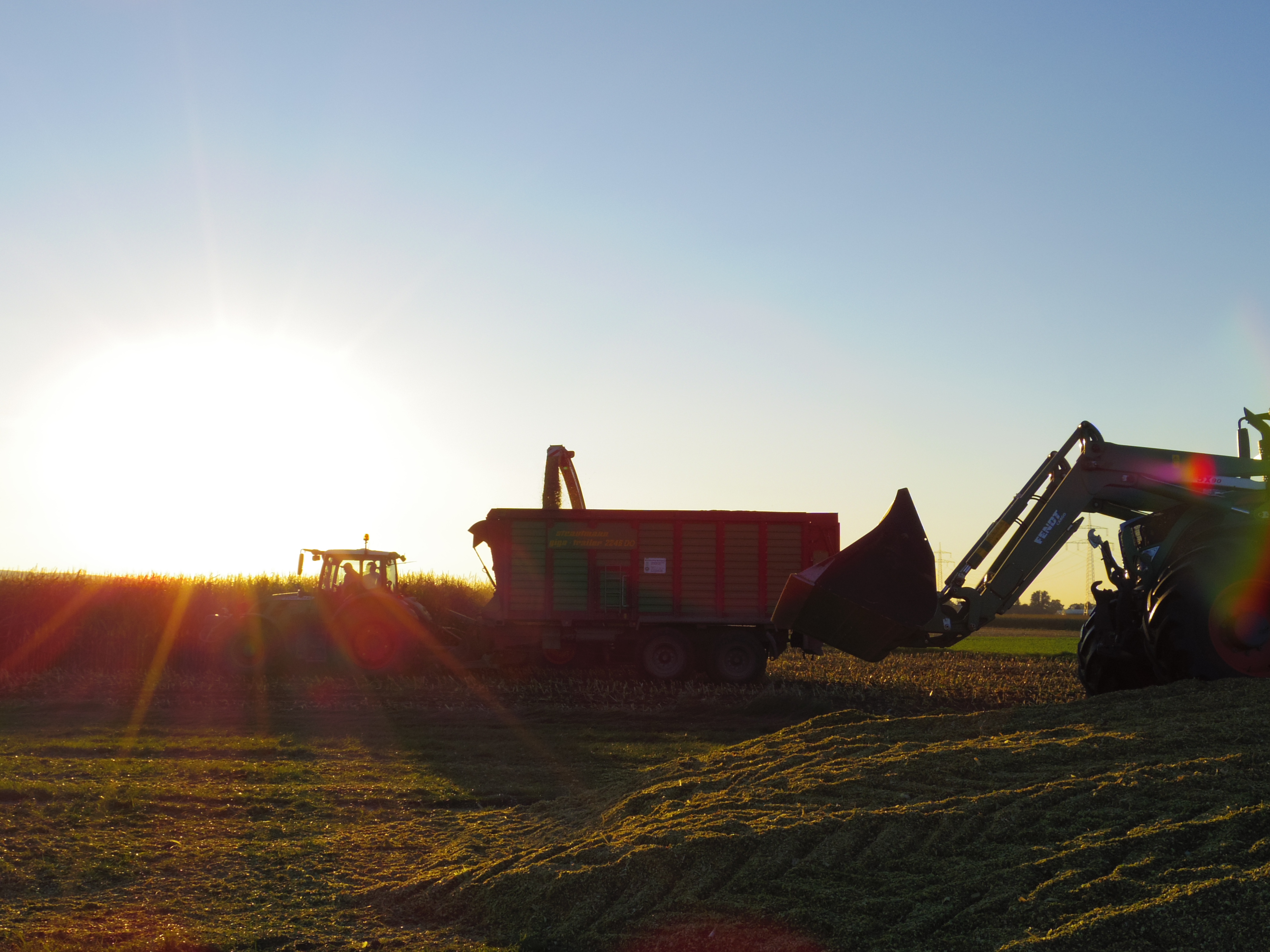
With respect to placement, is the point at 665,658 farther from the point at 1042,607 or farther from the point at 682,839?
the point at 1042,607

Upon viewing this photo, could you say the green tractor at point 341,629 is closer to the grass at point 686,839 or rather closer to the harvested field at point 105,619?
the harvested field at point 105,619

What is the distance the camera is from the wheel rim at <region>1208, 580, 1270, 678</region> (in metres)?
8.99

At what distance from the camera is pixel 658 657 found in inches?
698

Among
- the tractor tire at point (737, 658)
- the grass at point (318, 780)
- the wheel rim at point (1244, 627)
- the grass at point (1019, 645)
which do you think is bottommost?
the grass at point (318, 780)

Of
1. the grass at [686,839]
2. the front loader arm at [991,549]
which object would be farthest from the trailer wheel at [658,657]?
the front loader arm at [991,549]

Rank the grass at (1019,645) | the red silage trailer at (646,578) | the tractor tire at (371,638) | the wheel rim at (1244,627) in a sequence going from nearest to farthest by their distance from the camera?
the wheel rim at (1244,627) < the red silage trailer at (646,578) < the tractor tire at (371,638) < the grass at (1019,645)

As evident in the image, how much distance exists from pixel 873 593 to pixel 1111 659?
2790 mm

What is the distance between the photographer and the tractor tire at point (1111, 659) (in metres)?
10.1

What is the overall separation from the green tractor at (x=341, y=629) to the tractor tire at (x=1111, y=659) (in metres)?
10.5

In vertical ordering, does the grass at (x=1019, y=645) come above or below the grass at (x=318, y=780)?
above

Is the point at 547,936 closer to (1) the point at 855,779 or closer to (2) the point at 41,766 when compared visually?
(1) the point at 855,779

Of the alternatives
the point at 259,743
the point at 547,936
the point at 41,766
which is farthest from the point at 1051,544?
the point at 41,766

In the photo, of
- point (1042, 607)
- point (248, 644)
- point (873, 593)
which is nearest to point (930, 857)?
point (873, 593)

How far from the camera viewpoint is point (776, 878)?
209 inches
